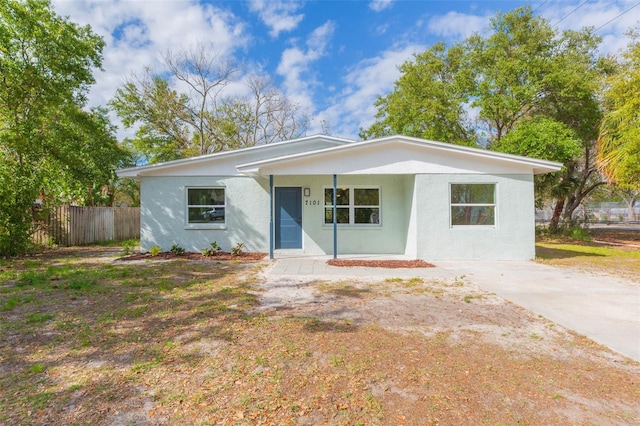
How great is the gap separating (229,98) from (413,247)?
21.8m

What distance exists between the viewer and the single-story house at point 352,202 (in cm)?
939

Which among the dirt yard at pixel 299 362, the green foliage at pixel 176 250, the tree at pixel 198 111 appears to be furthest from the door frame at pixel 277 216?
the tree at pixel 198 111

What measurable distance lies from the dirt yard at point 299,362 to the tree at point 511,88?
1267 centimetres

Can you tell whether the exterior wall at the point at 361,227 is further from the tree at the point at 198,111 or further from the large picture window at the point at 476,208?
the tree at the point at 198,111

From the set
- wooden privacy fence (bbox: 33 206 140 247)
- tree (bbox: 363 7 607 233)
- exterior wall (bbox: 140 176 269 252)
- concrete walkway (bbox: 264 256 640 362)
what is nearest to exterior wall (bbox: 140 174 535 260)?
exterior wall (bbox: 140 176 269 252)

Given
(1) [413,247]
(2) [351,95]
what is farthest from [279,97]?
(1) [413,247]

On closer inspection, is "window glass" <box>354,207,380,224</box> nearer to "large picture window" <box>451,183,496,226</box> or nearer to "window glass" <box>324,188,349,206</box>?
"window glass" <box>324,188,349,206</box>

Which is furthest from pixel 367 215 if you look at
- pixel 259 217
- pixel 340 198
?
pixel 259 217

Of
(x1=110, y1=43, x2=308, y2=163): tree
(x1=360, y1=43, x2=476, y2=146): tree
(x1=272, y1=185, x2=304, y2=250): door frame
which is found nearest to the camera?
(x1=272, y1=185, x2=304, y2=250): door frame

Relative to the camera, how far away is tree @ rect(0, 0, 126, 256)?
9.83 metres

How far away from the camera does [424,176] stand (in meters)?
9.45

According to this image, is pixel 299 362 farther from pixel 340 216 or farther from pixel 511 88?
pixel 511 88

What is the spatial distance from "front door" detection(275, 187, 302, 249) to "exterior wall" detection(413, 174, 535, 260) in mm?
4013

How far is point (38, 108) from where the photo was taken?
1148 cm
